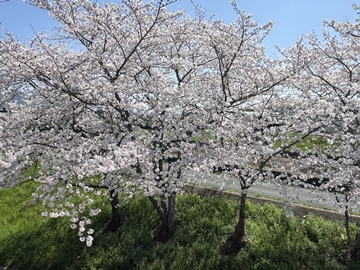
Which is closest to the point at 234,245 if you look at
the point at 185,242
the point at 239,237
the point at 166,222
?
the point at 239,237

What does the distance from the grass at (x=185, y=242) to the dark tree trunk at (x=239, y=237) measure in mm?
209

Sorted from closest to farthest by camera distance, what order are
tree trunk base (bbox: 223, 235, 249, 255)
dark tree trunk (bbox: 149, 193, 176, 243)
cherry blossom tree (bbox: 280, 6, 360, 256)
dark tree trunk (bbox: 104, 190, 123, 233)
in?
cherry blossom tree (bbox: 280, 6, 360, 256), tree trunk base (bbox: 223, 235, 249, 255), dark tree trunk (bbox: 149, 193, 176, 243), dark tree trunk (bbox: 104, 190, 123, 233)

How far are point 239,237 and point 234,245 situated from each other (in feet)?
0.81

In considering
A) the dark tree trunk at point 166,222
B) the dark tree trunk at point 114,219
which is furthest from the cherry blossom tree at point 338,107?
the dark tree trunk at point 114,219

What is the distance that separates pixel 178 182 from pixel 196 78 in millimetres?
3569

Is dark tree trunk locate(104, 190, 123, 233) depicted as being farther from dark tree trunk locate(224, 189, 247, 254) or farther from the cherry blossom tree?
→ the cherry blossom tree

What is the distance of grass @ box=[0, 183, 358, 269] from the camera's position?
752 cm

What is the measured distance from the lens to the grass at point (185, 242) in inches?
296

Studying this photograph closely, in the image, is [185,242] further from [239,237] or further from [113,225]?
[113,225]

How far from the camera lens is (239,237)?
318 inches

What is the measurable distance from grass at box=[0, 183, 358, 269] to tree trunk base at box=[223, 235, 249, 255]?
0.15 m

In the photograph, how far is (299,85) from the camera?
804cm

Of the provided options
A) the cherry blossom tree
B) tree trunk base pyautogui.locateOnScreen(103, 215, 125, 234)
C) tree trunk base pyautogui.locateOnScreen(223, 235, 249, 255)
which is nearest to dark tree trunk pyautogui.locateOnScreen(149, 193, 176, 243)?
tree trunk base pyautogui.locateOnScreen(103, 215, 125, 234)

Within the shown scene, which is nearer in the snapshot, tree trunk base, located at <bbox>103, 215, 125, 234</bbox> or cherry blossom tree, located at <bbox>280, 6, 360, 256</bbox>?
cherry blossom tree, located at <bbox>280, 6, 360, 256</bbox>
